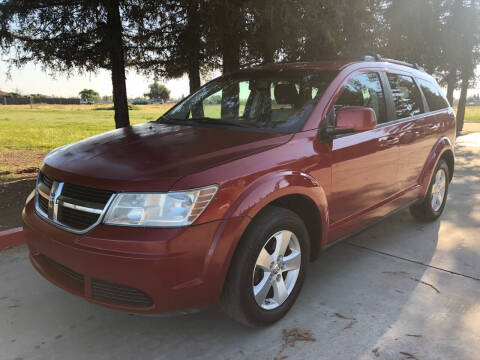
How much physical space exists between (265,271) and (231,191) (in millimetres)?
650

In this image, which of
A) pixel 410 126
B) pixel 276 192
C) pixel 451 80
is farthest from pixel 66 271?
pixel 451 80

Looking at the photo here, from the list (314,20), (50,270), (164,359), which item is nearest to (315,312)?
(164,359)

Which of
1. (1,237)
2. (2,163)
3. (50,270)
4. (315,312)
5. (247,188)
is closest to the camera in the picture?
(247,188)

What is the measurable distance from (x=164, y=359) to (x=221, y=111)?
209 cm

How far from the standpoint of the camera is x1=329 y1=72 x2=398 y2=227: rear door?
10.7 ft

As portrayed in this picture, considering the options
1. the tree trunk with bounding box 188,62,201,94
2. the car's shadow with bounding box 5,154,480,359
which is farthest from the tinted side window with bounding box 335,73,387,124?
the tree trunk with bounding box 188,62,201,94

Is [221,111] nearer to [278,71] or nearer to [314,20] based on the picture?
[278,71]

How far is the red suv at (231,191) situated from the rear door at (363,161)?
15 millimetres

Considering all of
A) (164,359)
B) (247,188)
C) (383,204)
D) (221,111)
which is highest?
(221,111)

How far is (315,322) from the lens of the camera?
295 cm

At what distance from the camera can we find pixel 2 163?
8.95 m

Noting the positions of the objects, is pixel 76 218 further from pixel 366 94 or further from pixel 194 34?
pixel 194 34

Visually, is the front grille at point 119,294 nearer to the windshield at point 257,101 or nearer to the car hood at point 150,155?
the car hood at point 150,155

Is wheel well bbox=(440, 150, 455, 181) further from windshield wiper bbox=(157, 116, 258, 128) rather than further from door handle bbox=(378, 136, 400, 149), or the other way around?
windshield wiper bbox=(157, 116, 258, 128)
